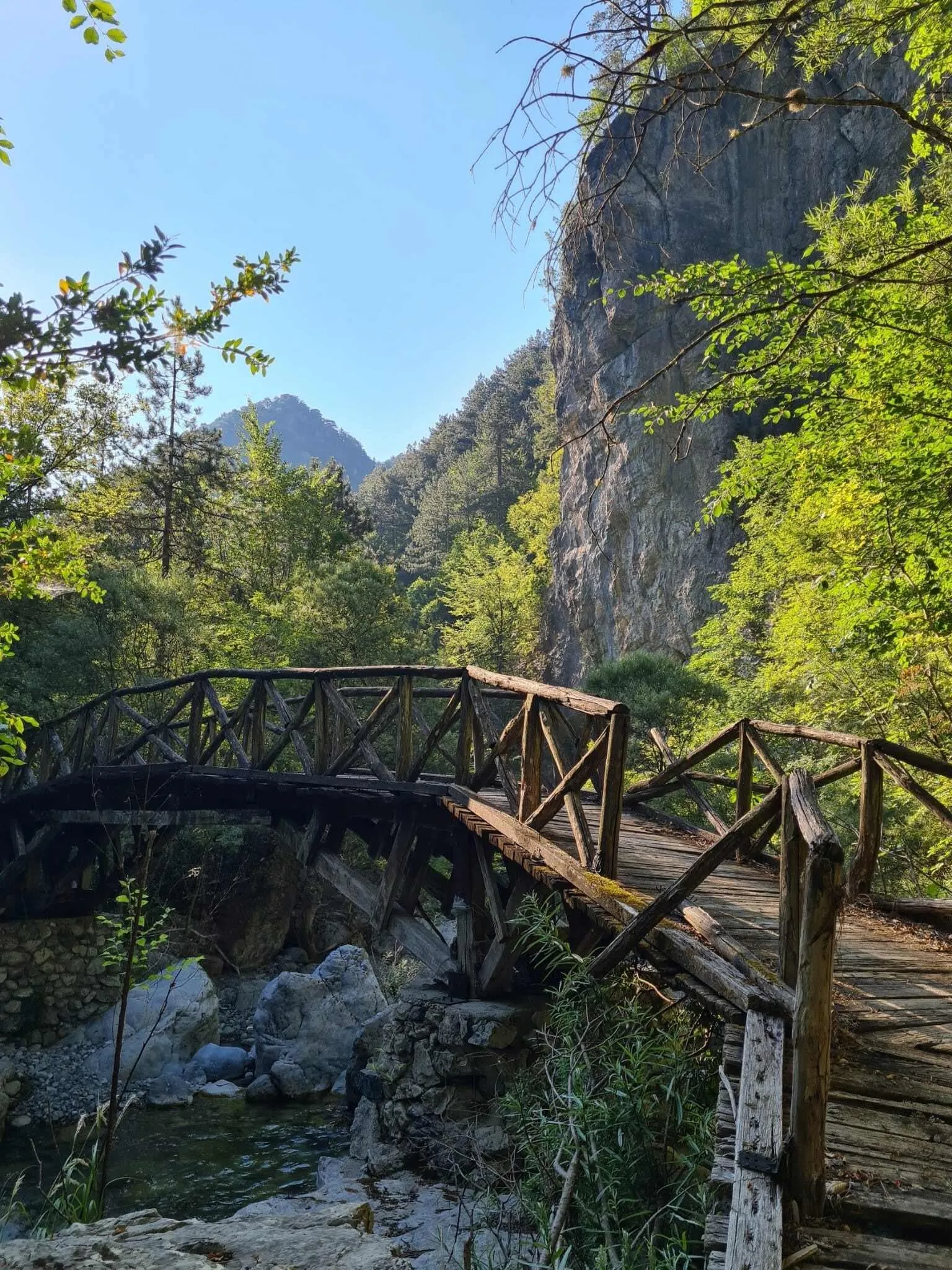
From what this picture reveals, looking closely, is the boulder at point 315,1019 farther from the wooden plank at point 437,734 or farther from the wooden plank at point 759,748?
the wooden plank at point 759,748

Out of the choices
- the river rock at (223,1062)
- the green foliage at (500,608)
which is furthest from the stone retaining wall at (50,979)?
the green foliage at (500,608)

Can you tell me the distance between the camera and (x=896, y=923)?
4.73 m

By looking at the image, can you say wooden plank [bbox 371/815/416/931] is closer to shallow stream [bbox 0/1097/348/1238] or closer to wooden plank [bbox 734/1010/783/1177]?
shallow stream [bbox 0/1097/348/1238]

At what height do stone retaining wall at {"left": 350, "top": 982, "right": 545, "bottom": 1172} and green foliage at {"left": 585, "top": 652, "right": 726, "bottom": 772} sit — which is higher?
green foliage at {"left": 585, "top": 652, "right": 726, "bottom": 772}

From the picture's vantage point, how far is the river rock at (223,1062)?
1034 cm

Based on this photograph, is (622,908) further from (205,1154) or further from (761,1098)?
(205,1154)

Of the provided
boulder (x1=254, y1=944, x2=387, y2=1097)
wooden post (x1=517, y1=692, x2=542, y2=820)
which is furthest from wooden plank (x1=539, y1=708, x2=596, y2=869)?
boulder (x1=254, y1=944, x2=387, y2=1097)

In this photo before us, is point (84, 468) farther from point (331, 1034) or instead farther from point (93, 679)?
point (331, 1034)

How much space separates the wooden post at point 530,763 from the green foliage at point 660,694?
29.4 feet

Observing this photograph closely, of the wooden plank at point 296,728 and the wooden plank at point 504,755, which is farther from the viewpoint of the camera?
the wooden plank at point 296,728

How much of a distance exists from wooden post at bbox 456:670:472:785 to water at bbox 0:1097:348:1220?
3.91m

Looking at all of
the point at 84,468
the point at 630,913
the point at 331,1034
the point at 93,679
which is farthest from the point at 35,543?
the point at 84,468

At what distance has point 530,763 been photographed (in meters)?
4.91

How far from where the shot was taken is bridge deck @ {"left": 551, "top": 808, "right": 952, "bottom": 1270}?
1.81 m
